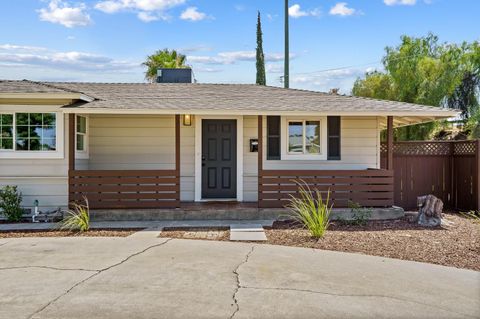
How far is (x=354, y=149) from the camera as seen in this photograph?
34.7ft

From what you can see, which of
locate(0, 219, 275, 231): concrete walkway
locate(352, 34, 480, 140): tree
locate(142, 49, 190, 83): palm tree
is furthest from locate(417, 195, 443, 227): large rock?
locate(142, 49, 190, 83): palm tree

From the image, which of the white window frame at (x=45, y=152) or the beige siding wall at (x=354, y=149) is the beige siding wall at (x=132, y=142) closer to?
the white window frame at (x=45, y=152)

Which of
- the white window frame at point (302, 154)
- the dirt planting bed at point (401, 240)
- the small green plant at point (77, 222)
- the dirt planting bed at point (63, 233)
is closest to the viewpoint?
the dirt planting bed at point (401, 240)

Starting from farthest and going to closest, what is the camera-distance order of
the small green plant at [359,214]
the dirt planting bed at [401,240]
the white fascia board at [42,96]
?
the white fascia board at [42,96] < the small green plant at [359,214] < the dirt planting bed at [401,240]

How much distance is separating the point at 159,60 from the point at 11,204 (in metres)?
16.1

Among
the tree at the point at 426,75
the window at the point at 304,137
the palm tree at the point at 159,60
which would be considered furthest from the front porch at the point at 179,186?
the palm tree at the point at 159,60

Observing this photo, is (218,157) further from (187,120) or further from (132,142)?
(132,142)

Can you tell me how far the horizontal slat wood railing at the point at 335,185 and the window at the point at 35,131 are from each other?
471 cm

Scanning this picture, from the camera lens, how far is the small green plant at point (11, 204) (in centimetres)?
897

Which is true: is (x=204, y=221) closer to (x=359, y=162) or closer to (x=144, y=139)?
(x=144, y=139)

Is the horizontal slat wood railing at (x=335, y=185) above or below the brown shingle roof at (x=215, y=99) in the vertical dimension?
below

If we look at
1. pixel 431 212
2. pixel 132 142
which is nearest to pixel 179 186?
pixel 132 142

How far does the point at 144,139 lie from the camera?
417 inches

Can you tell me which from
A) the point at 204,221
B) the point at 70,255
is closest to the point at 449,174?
the point at 204,221
